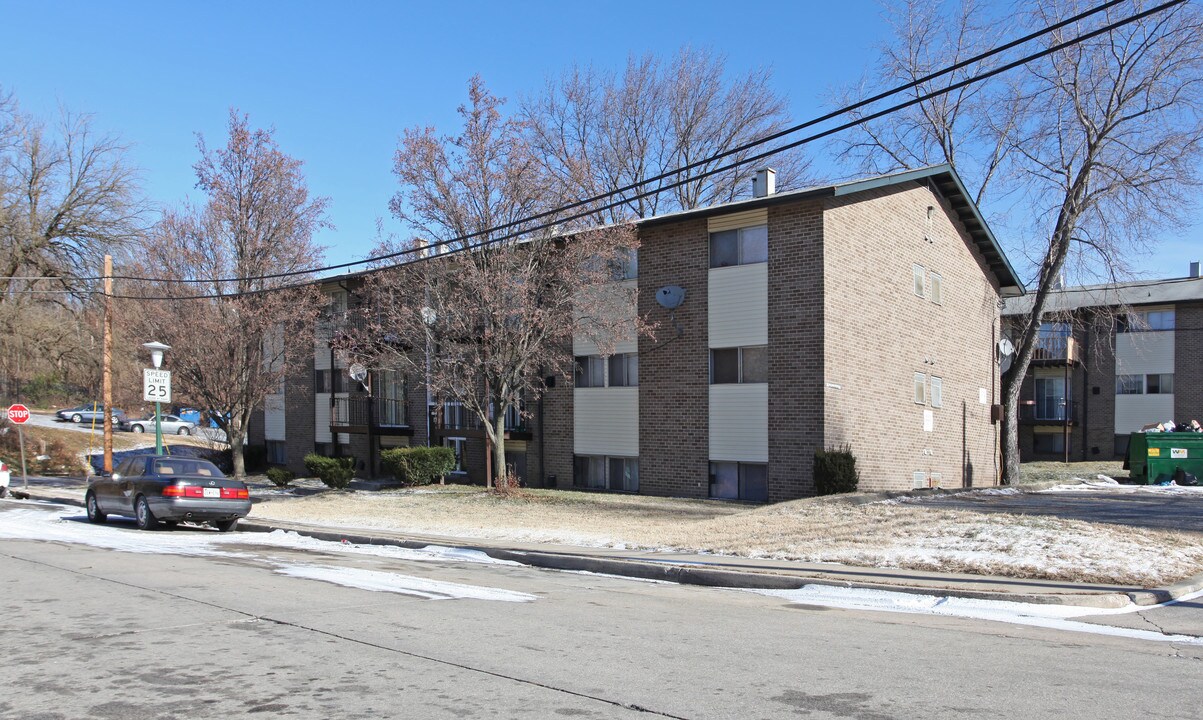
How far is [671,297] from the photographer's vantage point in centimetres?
2284

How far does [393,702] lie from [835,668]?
9.98ft

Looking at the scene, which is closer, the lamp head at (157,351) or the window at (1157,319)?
the lamp head at (157,351)

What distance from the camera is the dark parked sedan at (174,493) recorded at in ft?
54.7

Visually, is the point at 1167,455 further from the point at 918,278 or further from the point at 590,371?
the point at 590,371

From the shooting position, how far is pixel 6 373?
116 feet

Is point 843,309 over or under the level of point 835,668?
over

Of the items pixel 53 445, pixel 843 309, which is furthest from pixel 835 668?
pixel 53 445

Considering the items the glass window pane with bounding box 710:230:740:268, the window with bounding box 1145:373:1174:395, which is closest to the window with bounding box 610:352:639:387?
the glass window pane with bounding box 710:230:740:268

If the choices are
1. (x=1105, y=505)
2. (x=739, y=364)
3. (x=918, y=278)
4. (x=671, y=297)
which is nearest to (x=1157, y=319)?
(x=918, y=278)

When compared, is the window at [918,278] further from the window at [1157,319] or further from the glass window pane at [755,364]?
the window at [1157,319]

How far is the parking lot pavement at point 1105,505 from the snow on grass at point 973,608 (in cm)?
562

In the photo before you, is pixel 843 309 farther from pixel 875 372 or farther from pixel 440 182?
pixel 440 182

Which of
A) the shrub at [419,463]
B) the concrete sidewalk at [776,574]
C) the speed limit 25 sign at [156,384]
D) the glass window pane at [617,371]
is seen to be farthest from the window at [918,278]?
the speed limit 25 sign at [156,384]

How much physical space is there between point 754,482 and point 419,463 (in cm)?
953
